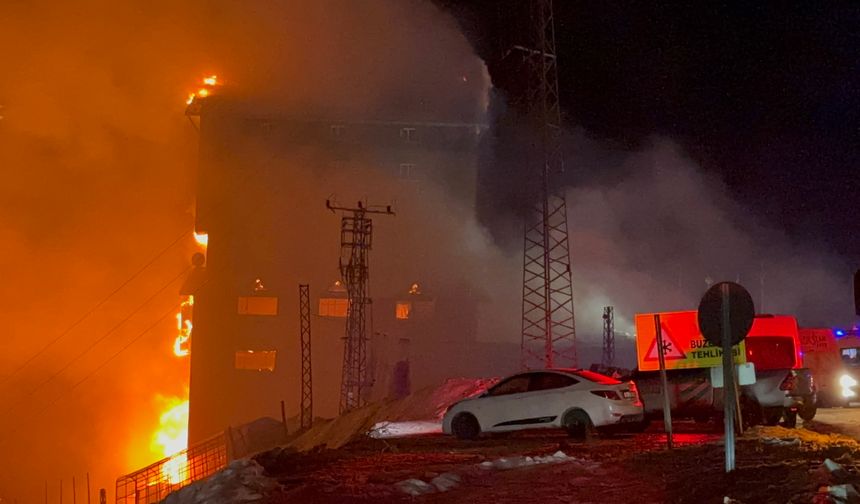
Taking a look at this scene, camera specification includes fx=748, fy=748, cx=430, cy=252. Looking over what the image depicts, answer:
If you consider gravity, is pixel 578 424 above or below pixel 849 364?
below

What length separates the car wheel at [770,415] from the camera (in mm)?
12711

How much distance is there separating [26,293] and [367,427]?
32929 mm

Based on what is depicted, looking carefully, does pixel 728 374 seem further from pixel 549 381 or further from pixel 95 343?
pixel 95 343

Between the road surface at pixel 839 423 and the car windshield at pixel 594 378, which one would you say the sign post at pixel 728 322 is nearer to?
the car windshield at pixel 594 378

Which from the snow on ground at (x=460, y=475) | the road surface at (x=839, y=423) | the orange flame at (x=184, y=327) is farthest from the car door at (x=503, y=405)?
the orange flame at (x=184, y=327)

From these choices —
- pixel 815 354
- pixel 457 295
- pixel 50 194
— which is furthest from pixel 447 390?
pixel 50 194

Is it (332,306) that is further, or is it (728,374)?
(332,306)

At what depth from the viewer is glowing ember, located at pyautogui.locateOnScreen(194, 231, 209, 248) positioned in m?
35.9

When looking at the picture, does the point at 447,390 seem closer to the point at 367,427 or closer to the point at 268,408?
the point at 367,427

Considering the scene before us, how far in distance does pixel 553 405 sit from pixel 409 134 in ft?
83.3

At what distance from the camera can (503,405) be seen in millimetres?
12516

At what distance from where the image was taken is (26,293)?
3969 cm

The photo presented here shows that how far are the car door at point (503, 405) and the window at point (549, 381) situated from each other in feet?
0.41

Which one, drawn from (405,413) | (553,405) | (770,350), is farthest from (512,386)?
(405,413)
